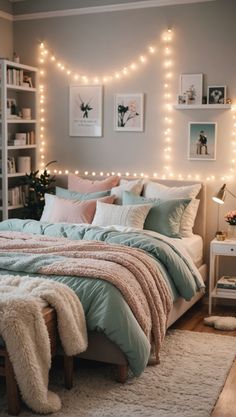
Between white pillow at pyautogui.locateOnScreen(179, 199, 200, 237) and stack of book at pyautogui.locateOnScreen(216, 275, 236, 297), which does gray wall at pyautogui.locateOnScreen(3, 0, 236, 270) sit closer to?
white pillow at pyautogui.locateOnScreen(179, 199, 200, 237)

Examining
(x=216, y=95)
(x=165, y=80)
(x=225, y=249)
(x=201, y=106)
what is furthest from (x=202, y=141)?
(x=225, y=249)

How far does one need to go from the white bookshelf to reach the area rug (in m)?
2.36

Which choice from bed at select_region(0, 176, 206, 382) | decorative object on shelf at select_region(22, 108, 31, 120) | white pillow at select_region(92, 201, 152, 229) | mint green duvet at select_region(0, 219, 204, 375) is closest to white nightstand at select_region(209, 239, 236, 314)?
mint green duvet at select_region(0, 219, 204, 375)

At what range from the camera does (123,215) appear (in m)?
4.59

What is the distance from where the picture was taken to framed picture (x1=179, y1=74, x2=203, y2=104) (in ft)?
16.3

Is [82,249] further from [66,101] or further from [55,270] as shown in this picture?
[66,101]

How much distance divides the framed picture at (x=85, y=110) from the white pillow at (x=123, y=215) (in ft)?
3.66

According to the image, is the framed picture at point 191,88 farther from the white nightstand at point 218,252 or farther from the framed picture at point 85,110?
the white nightstand at point 218,252

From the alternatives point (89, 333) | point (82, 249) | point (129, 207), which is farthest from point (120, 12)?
point (89, 333)

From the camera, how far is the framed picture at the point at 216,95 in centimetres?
488

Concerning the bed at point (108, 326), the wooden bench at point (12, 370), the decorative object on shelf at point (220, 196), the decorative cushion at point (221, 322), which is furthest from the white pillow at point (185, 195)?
the wooden bench at point (12, 370)

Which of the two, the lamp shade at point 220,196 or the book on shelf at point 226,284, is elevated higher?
the lamp shade at point 220,196

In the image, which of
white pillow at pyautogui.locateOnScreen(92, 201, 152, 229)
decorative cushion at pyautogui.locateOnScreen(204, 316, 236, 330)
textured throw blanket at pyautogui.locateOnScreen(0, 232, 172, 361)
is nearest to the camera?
textured throw blanket at pyautogui.locateOnScreen(0, 232, 172, 361)

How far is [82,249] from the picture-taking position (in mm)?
3730
